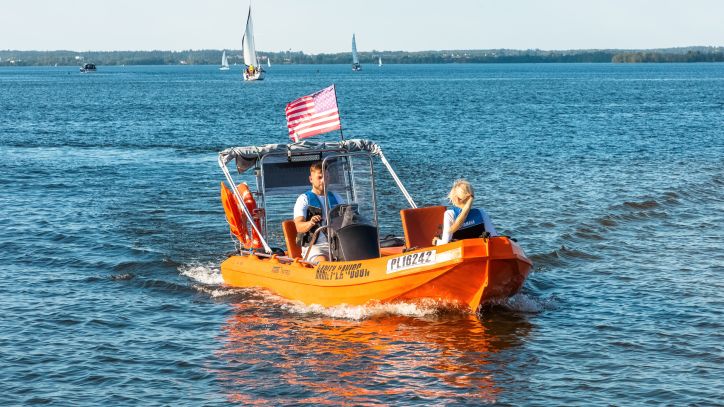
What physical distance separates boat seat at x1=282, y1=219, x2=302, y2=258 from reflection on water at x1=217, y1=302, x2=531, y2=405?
1229mm

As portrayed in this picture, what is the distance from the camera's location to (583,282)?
16469 millimetres

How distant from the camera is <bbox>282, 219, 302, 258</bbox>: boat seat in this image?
50.7 feet

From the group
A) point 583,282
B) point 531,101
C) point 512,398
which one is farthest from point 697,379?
point 531,101

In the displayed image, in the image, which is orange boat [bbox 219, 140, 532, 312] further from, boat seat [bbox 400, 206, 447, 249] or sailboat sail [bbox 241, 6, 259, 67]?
sailboat sail [bbox 241, 6, 259, 67]

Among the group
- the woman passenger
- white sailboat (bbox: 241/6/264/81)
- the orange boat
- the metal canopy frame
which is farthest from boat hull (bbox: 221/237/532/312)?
white sailboat (bbox: 241/6/264/81)

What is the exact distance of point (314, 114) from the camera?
1602 centimetres

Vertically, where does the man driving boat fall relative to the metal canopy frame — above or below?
below

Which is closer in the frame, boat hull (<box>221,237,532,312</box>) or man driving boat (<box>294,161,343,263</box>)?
boat hull (<box>221,237,532,312</box>)

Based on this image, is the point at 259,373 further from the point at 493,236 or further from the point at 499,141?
the point at 499,141

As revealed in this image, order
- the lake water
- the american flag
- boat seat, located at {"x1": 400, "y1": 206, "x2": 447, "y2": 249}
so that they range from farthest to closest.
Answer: the american flag
boat seat, located at {"x1": 400, "y1": 206, "x2": 447, "y2": 249}
the lake water

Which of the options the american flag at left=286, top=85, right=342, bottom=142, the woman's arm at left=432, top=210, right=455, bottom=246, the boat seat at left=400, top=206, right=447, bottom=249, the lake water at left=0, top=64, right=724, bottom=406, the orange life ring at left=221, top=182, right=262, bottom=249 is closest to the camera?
the lake water at left=0, top=64, right=724, bottom=406

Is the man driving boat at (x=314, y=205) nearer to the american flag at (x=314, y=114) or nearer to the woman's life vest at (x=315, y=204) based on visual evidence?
the woman's life vest at (x=315, y=204)

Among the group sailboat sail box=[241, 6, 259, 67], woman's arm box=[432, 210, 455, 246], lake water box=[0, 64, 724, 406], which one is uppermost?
sailboat sail box=[241, 6, 259, 67]

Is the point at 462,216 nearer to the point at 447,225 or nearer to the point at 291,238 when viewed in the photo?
the point at 447,225
